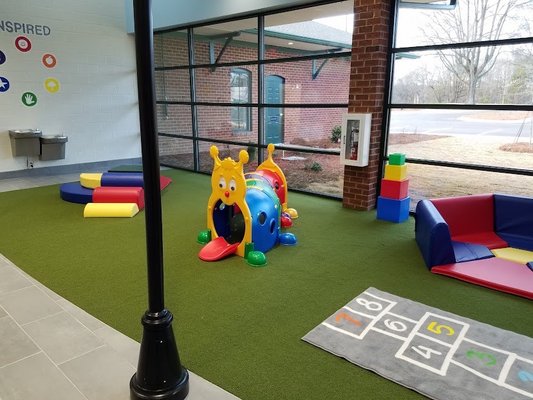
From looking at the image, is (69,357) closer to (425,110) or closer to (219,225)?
(219,225)

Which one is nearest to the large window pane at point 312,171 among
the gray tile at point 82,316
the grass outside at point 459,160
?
the grass outside at point 459,160

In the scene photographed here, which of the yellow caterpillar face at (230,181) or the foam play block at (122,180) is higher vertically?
the yellow caterpillar face at (230,181)

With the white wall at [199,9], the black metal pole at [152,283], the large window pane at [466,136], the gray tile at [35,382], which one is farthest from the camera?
the white wall at [199,9]

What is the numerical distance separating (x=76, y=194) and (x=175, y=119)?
3463 mm

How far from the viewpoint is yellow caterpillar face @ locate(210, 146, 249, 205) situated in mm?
3723

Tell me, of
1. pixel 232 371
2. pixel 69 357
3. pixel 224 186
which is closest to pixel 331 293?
pixel 232 371

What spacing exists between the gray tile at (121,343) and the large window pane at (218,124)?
17.9ft

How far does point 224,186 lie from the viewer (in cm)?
383

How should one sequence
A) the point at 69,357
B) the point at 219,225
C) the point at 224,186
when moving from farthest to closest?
the point at 219,225 → the point at 224,186 → the point at 69,357

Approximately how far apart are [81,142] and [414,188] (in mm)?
6376

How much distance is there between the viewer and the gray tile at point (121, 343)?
2.36 meters

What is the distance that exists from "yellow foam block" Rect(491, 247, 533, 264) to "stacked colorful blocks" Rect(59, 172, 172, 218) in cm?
421

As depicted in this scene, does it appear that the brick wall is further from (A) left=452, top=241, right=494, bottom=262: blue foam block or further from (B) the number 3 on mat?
(B) the number 3 on mat

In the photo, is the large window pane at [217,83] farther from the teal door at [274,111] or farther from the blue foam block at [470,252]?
the blue foam block at [470,252]
